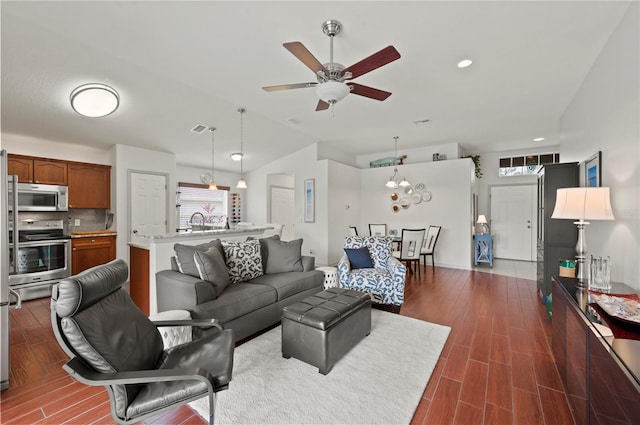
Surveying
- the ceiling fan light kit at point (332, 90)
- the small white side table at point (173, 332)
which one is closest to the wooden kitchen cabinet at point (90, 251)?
the small white side table at point (173, 332)

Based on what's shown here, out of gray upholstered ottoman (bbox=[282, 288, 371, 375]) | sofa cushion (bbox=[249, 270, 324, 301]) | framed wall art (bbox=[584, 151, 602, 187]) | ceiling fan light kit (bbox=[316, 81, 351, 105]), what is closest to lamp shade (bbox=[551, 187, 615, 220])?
framed wall art (bbox=[584, 151, 602, 187])

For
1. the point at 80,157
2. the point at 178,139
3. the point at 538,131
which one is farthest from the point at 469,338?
the point at 80,157

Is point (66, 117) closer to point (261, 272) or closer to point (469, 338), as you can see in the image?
point (261, 272)

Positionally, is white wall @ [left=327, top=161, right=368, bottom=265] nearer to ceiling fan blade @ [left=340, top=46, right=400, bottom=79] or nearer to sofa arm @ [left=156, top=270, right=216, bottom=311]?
sofa arm @ [left=156, top=270, right=216, bottom=311]

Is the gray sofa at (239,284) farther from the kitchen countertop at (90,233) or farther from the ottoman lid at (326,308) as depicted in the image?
the kitchen countertop at (90,233)

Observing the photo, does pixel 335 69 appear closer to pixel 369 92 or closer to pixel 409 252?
pixel 369 92

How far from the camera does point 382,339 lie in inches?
108

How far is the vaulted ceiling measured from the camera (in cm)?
233

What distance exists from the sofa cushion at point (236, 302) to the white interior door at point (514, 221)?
6.79m

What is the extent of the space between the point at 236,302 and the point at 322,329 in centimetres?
94

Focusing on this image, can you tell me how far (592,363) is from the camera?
1384 mm

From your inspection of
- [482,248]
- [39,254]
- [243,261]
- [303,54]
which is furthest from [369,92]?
[482,248]

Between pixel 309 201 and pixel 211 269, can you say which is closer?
pixel 211 269

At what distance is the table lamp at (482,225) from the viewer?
6.78m
